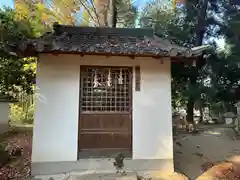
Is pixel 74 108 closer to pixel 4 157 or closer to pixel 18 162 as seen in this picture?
pixel 18 162

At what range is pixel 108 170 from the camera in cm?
693

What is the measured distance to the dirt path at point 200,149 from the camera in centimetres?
799

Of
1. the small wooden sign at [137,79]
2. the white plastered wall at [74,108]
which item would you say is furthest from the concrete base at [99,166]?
the small wooden sign at [137,79]

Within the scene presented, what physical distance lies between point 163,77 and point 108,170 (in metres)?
2.83

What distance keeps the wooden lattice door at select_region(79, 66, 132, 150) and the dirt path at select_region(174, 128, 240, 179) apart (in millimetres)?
2095

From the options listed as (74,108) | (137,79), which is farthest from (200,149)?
(74,108)

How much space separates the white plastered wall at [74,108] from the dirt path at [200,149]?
115 centimetres

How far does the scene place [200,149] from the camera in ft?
32.8

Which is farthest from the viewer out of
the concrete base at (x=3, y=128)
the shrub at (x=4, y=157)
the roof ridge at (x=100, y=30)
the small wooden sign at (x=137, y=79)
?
the concrete base at (x=3, y=128)

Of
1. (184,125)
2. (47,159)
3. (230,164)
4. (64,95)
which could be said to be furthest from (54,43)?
(184,125)

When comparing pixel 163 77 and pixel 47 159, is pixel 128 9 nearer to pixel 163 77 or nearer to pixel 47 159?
pixel 163 77

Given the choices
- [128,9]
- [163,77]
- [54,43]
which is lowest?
[163,77]

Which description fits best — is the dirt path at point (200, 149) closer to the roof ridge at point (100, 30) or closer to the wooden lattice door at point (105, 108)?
the wooden lattice door at point (105, 108)

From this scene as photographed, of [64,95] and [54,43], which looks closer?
[54,43]
